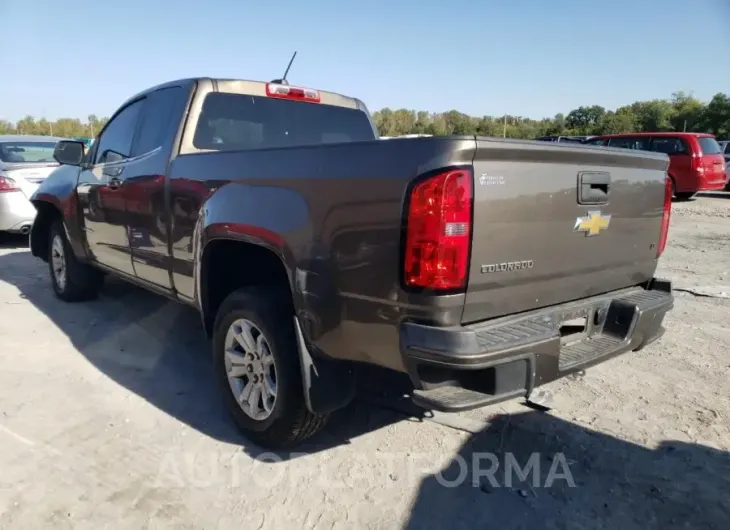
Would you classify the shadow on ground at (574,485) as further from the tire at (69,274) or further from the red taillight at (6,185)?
the red taillight at (6,185)

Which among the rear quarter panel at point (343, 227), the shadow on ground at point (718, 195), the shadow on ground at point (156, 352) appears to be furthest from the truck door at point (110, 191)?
the shadow on ground at point (718, 195)

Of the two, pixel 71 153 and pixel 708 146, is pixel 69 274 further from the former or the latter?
pixel 708 146

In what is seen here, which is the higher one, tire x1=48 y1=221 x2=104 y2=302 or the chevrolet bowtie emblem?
the chevrolet bowtie emblem

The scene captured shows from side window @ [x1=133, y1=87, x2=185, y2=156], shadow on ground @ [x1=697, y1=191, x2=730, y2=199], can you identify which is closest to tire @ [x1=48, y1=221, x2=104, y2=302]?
side window @ [x1=133, y1=87, x2=185, y2=156]

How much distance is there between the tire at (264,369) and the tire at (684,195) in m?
14.9

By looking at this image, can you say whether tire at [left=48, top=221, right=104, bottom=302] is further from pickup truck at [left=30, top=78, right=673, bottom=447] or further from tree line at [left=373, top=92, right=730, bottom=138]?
tree line at [left=373, top=92, right=730, bottom=138]

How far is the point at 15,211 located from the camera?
7.97 meters

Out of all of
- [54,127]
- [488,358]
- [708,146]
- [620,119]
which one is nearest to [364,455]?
[488,358]

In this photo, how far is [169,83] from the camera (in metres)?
4.00

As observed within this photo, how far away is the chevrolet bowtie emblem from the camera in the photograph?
2551 millimetres

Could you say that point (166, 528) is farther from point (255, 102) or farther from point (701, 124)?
point (701, 124)

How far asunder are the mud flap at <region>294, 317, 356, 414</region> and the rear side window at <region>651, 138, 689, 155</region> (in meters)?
14.3

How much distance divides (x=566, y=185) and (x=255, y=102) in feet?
7.77

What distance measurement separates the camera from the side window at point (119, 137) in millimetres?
4430
